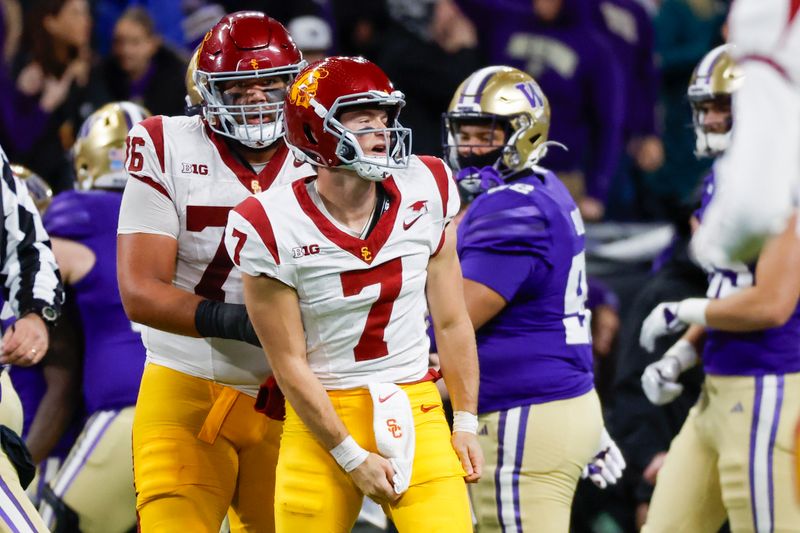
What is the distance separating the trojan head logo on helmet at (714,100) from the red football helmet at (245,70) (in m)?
1.64

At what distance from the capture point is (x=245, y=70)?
13.4ft

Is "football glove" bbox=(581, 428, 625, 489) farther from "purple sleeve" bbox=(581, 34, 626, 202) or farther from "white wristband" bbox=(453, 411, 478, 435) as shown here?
"purple sleeve" bbox=(581, 34, 626, 202)

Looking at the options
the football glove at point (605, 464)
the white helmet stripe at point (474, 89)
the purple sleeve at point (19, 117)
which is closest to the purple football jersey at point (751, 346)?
the football glove at point (605, 464)

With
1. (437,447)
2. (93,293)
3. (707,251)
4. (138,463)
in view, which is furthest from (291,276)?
(93,293)

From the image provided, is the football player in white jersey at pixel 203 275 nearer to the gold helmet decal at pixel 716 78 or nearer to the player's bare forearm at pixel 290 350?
the player's bare forearm at pixel 290 350

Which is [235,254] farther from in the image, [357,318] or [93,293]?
[93,293]

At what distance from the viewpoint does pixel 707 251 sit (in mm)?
2879

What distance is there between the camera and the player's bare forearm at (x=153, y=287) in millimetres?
4031

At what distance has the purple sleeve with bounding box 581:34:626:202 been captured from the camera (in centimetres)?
889

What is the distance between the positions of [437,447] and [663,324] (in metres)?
1.56

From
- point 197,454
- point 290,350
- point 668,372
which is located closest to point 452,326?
point 290,350

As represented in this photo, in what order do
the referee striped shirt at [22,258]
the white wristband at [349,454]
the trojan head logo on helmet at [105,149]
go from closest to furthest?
the white wristband at [349,454] → the referee striped shirt at [22,258] → the trojan head logo on helmet at [105,149]

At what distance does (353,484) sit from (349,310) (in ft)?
1.44

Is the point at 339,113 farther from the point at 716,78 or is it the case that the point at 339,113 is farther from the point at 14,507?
the point at 716,78
